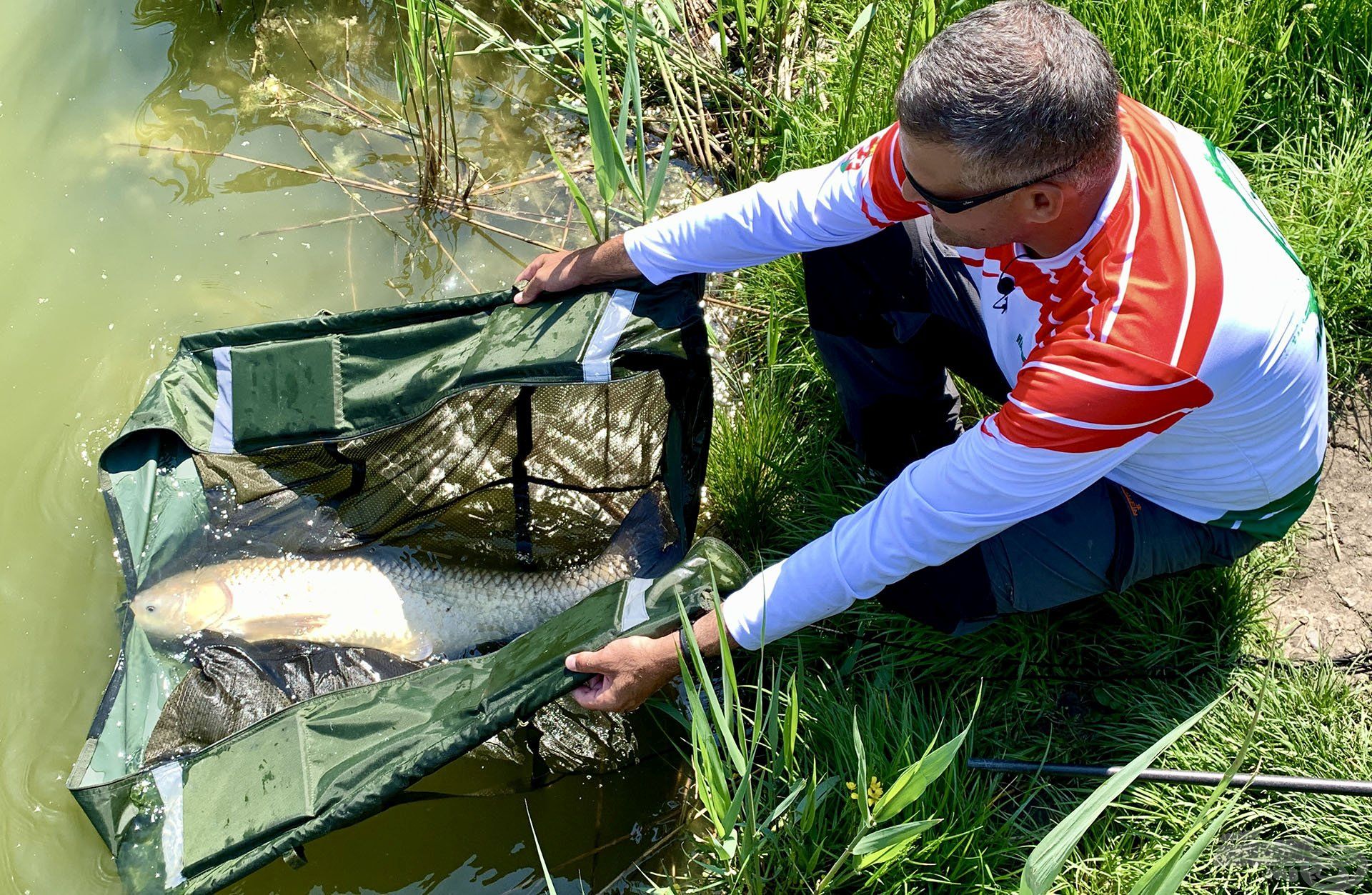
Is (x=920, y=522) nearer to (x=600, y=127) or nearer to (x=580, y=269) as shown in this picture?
(x=580, y=269)

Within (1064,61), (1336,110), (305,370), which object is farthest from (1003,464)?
(1336,110)

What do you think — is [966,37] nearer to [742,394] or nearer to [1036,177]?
[1036,177]

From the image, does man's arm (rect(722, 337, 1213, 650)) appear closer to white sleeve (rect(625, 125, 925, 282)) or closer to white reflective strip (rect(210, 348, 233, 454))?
white sleeve (rect(625, 125, 925, 282))

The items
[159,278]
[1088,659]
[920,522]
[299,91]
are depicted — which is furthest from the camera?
[299,91]

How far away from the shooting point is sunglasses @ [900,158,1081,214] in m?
1.78

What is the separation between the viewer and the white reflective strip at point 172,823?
2.27m

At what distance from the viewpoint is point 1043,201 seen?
1834 mm

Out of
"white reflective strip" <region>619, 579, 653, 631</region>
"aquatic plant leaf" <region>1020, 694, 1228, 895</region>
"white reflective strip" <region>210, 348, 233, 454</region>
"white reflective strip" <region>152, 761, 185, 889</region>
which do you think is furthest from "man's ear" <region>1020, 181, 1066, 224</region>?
"white reflective strip" <region>152, 761, 185, 889</region>

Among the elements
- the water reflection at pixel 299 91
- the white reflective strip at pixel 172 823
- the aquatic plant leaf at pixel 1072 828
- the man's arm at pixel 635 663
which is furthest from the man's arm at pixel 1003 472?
the water reflection at pixel 299 91

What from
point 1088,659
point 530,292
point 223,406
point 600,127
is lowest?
point 1088,659

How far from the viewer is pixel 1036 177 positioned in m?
1.78

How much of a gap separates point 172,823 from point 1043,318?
2.17m

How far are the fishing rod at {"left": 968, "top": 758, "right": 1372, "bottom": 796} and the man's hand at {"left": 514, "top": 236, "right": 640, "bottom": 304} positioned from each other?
1.46 metres

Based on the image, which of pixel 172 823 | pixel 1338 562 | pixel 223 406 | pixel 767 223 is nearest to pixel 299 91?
pixel 223 406
